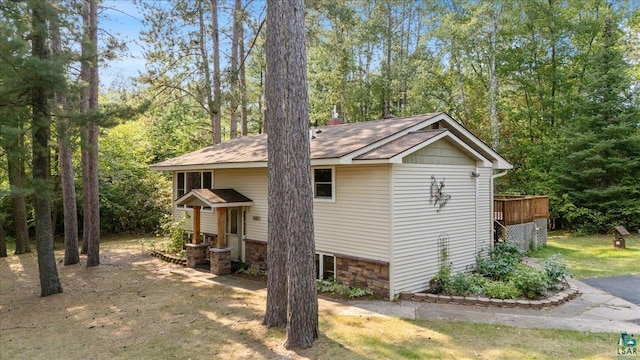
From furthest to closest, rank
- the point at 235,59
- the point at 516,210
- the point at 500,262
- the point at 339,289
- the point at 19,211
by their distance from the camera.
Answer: the point at 235,59
the point at 19,211
the point at 516,210
the point at 500,262
the point at 339,289

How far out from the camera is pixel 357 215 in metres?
8.61

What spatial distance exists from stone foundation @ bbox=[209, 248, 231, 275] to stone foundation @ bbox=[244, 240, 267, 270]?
57 centimetres

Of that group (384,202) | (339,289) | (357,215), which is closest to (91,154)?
(357,215)

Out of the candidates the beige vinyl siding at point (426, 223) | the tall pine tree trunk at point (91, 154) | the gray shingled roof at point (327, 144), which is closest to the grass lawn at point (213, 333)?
the beige vinyl siding at point (426, 223)

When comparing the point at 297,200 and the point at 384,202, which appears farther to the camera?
the point at 384,202

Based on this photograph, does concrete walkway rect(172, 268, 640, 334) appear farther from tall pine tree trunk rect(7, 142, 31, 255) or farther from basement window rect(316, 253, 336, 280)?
tall pine tree trunk rect(7, 142, 31, 255)

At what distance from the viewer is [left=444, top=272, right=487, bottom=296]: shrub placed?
319 inches

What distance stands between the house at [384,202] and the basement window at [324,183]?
24 mm

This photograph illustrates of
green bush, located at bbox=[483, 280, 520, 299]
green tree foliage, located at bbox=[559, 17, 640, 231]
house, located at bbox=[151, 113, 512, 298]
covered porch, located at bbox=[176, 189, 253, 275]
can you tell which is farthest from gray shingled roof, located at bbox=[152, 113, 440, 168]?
green tree foliage, located at bbox=[559, 17, 640, 231]

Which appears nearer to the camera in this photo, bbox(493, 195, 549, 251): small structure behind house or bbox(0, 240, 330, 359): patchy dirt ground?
bbox(0, 240, 330, 359): patchy dirt ground

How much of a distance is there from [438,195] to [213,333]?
5.61m

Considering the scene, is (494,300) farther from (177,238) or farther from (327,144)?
(177,238)

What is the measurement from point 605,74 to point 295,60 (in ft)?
56.1

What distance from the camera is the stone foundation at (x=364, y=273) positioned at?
8.14 meters
